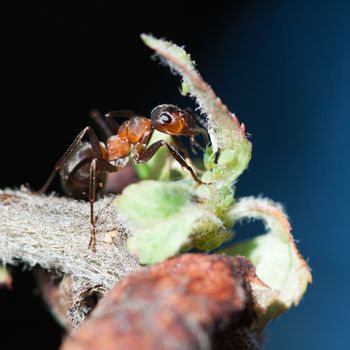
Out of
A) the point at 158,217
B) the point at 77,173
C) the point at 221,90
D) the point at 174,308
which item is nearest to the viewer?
the point at 174,308

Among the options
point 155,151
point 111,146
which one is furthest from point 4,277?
point 111,146

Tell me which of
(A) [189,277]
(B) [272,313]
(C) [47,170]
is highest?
(C) [47,170]

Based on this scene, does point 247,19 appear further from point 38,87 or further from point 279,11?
point 38,87

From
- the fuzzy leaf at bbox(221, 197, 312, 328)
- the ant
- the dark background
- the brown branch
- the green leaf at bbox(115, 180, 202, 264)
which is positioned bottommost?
the brown branch

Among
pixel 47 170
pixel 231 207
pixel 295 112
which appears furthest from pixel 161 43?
pixel 295 112

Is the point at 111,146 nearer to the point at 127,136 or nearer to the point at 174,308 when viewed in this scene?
the point at 127,136

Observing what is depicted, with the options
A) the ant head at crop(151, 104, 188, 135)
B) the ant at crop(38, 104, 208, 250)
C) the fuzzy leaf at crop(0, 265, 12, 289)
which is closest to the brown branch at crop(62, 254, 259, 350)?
the fuzzy leaf at crop(0, 265, 12, 289)

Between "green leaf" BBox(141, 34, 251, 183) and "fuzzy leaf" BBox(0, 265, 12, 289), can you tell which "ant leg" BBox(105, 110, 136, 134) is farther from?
"green leaf" BBox(141, 34, 251, 183)
